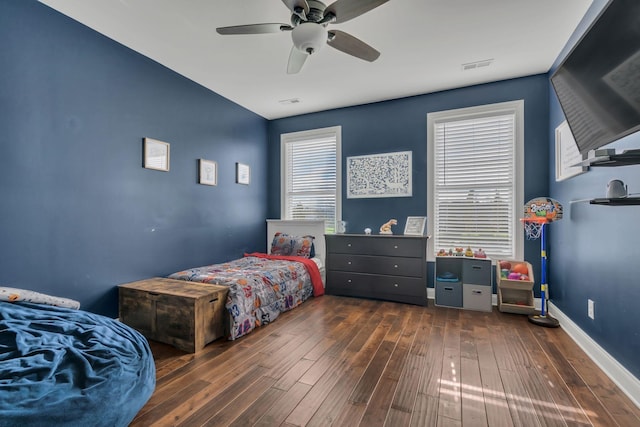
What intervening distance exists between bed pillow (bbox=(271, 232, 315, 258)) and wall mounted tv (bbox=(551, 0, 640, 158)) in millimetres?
3296

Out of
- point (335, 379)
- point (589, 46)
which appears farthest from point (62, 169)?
point (589, 46)

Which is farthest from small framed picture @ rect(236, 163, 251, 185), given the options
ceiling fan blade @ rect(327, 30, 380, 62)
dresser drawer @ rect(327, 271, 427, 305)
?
ceiling fan blade @ rect(327, 30, 380, 62)

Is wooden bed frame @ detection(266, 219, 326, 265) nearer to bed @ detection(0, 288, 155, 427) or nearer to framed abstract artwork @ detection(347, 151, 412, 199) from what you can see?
framed abstract artwork @ detection(347, 151, 412, 199)

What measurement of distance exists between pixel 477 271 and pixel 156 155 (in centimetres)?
389

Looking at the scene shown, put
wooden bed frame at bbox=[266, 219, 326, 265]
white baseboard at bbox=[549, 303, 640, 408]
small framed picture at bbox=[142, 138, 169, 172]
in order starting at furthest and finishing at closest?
wooden bed frame at bbox=[266, 219, 326, 265] → small framed picture at bbox=[142, 138, 169, 172] → white baseboard at bbox=[549, 303, 640, 408]

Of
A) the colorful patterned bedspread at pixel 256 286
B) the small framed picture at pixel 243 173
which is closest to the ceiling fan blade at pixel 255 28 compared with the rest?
the colorful patterned bedspread at pixel 256 286

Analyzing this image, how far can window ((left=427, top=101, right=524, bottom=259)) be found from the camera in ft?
11.9

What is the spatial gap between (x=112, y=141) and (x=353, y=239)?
294 cm

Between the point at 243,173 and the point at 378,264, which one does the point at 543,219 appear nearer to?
the point at 378,264

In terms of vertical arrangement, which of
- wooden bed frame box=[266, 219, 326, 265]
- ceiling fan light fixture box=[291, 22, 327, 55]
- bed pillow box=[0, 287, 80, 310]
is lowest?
bed pillow box=[0, 287, 80, 310]

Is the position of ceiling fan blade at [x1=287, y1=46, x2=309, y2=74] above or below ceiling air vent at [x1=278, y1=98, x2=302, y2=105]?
below

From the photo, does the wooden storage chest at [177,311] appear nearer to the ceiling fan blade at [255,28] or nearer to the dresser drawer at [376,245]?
the dresser drawer at [376,245]

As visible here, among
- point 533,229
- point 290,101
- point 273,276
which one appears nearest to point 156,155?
point 273,276

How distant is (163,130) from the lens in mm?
3293
